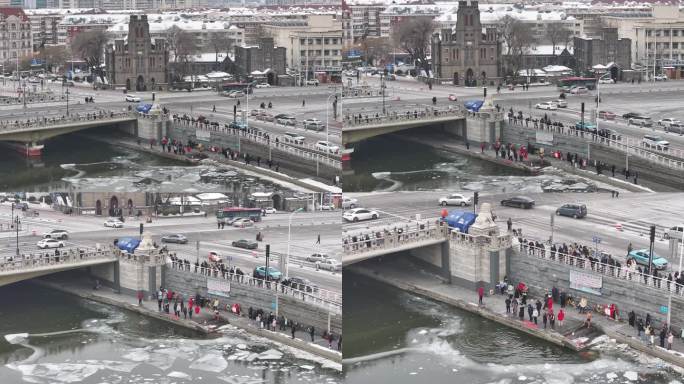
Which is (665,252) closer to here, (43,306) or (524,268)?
(524,268)

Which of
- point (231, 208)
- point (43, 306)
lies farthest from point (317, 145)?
point (43, 306)

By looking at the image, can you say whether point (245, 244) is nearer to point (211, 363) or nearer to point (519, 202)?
point (519, 202)

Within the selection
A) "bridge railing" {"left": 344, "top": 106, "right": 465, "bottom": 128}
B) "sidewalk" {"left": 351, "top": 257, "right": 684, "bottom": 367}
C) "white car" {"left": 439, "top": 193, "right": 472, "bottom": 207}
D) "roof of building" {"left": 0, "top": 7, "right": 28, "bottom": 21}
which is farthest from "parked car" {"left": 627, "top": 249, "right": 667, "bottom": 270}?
"roof of building" {"left": 0, "top": 7, "right": 28, "bottom": 21}

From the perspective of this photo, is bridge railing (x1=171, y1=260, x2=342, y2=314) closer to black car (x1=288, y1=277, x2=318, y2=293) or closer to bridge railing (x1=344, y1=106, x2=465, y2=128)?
black car (x1=288, y1=277, x2=318, y2=293)

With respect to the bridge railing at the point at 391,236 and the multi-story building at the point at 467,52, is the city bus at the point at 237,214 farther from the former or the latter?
the multi-story building at the point at 467,52

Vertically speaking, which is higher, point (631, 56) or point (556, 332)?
point (631, 56)

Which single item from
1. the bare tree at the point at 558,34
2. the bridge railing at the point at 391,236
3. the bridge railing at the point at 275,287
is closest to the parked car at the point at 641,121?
the bridge railing at the point at 391,236
